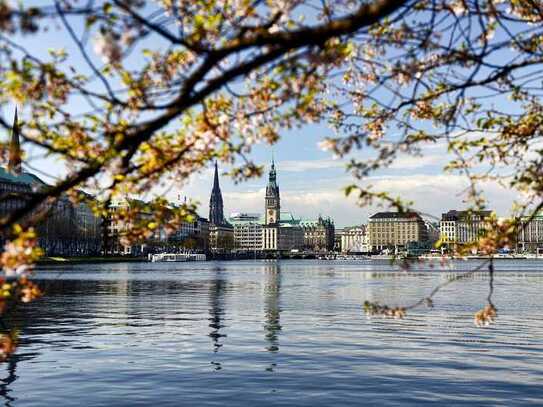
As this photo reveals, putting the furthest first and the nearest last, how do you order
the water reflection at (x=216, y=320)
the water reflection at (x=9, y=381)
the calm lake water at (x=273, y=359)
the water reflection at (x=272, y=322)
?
1. the water reflection at (x=272, y=322)
2. the water reflection at (x=216, y=320)
3. the calm lake water at (x=273, y=359)
4. the water reflection at (x=9, y=381)

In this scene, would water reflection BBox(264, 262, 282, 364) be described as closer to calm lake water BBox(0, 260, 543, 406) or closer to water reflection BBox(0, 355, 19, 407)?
calm lake water BBox(0, 260, 543, 406)

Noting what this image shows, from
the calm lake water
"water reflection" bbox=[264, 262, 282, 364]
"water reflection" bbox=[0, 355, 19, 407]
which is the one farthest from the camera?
"water reflection" bbox=[264, 262, 282, 364]

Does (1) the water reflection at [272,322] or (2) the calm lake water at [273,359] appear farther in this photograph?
(1) the water reflection at [272,322]

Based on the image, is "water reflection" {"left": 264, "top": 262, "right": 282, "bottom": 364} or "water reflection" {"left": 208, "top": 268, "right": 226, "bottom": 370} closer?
"water reflection" {"left": 208, "top": 268, "right": 226, "bottom": 370}

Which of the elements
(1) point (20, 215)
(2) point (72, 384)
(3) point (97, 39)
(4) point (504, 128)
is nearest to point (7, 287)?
(1) point (20, 215)

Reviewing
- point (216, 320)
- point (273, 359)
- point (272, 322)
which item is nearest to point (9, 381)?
point (273, 359)

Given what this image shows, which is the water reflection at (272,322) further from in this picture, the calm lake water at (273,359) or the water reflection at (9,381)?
the water reflection at (9,381)

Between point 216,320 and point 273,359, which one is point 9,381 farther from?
point 216,320

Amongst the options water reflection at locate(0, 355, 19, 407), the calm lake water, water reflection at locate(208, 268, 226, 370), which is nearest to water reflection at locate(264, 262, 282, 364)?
the calm lake water

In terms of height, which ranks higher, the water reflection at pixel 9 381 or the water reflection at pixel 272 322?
the water reflection at pixel 272 322

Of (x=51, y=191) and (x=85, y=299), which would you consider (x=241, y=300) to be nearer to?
(x=85, y=299)

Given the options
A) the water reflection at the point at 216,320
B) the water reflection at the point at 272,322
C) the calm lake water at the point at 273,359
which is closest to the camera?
the calm lake water at the point at 273,359

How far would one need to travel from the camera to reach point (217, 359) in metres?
24.1

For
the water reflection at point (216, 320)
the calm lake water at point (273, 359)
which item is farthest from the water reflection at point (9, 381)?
the water reflection at point (216, 320)
